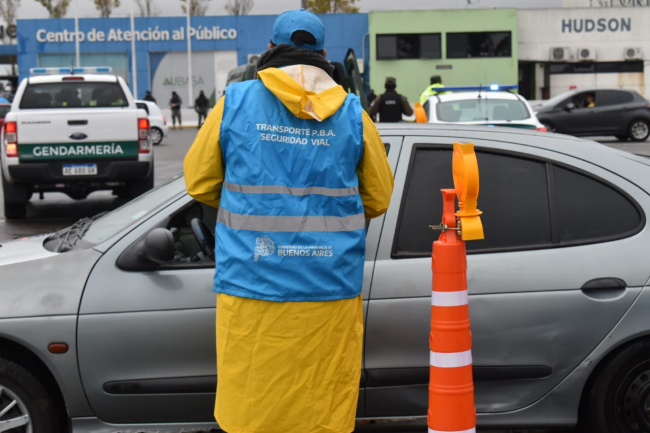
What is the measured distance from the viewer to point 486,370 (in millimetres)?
3502

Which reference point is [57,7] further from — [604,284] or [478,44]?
[604,284]

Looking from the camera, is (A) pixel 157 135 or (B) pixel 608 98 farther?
(A) pixel 157 135

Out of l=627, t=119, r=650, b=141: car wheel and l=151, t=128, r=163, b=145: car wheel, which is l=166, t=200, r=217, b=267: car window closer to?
l=627, t=119, r=650, b=141: car wheel

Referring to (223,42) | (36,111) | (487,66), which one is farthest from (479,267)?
(223,42)

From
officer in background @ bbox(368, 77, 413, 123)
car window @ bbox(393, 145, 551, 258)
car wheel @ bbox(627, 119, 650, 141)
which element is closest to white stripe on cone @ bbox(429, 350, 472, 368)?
car window @ bbox(393, 145, 551, 258)

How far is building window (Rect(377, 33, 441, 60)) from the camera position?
45.6 meters

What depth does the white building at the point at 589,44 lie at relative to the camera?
46.4 meters

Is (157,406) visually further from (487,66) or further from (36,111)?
(487,66)

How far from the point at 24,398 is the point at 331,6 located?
2620 inches

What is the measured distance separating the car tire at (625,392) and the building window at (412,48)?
43.0 metres

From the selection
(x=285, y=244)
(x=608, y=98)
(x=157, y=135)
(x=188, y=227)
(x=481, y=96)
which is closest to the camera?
(x=285, y=244)

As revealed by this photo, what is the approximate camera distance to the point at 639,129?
80.8ft

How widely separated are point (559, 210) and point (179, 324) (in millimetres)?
1676

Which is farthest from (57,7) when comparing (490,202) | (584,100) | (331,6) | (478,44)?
(490,202)
